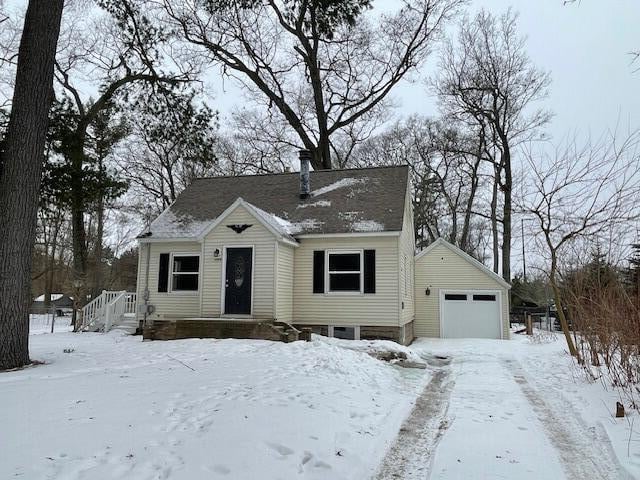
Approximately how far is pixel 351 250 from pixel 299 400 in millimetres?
8228

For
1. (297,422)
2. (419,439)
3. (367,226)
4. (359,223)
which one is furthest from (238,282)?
(419,439)

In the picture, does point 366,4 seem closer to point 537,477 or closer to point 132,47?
point 132,47

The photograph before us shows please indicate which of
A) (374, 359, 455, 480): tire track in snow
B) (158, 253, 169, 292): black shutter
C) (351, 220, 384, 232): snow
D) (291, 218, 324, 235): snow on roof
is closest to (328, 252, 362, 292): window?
(351, 220, 384, 232): snow

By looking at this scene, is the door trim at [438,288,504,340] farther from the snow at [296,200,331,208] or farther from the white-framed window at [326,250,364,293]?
the snow at [296,200,331,208]

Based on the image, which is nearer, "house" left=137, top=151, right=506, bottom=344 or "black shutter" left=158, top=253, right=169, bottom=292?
"house" left=137, top=151, right=506, bottom=344

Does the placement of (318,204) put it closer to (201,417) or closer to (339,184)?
(339,184)

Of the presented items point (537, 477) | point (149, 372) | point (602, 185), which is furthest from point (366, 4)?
point (537, 477)

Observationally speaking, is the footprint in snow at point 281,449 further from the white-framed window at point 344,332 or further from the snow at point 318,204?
the snow at point 318,204

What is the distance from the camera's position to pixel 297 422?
488 cm

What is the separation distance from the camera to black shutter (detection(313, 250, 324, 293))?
1376cm

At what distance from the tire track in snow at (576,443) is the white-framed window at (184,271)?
33.7 ft

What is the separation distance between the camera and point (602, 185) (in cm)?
948

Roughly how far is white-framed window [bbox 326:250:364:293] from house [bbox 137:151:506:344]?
3cm

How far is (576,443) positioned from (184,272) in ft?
38.7
